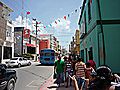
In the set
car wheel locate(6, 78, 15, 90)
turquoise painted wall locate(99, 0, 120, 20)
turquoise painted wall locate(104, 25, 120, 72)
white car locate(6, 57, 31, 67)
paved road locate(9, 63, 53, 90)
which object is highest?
turquoise painted wall locate(99, 0, 120, 20)

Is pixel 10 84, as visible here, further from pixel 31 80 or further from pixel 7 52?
pixel 7 52

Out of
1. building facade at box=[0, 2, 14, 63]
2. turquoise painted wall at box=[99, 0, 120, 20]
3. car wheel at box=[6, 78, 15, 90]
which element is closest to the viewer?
car wheel at box=[6, 78, 15, 90]

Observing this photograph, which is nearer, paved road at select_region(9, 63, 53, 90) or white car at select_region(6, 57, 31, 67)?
paved road at select_region(9, 63, 53, 90)

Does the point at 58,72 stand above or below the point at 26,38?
below

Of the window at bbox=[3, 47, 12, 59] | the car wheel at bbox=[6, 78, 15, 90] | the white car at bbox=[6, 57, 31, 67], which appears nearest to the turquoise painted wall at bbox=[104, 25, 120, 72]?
the car wheel at bbox=[6, 78, 15, 90]

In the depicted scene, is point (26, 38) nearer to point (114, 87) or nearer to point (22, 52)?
point (22, 52)

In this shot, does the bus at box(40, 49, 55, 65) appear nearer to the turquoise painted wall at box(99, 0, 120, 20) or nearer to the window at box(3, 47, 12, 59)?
the window at box(3, 47, 12, 59)

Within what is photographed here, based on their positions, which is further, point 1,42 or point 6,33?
point 6,33

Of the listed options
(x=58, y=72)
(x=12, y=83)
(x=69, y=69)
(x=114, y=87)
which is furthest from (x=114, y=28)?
(x=114, y=87)

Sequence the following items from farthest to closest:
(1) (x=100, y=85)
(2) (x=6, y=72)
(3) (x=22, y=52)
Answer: (3) (x=22, y=52)
(2) (x=6, y=72)
(1) (x=100, y=85)

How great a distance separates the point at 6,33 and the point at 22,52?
12479mm

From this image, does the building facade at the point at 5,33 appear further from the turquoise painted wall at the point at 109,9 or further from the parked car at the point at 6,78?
the parked car at the point at 6,78

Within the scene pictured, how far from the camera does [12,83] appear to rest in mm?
7387

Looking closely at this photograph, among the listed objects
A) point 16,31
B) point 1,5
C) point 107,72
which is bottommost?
point 107,72
